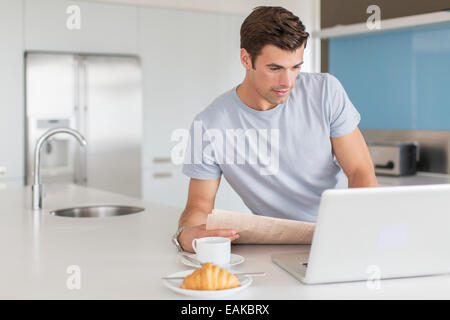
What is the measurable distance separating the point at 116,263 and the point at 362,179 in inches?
32.4

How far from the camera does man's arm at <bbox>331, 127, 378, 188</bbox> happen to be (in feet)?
6.30

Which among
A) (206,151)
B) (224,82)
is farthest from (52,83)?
(206,151)

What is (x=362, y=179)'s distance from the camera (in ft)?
6.29

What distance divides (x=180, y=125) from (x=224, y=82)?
0.54 metres

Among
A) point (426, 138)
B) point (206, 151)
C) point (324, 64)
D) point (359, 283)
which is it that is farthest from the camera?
point (324, 64)

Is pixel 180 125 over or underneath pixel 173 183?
over

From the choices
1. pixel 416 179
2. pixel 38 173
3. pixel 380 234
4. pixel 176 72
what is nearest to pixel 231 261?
pixel 380 234

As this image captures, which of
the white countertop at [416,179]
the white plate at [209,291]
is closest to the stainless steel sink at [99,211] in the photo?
the white plate at [209,291]

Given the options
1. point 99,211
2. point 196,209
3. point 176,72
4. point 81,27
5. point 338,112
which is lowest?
point 99,211

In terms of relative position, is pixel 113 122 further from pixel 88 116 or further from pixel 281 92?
pixel 281 92

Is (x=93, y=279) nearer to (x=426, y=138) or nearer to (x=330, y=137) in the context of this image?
(x=330, y=137)

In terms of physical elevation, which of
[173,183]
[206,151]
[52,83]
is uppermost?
[52,83]

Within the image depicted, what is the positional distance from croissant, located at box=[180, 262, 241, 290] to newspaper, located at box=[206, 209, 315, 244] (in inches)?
13.0
